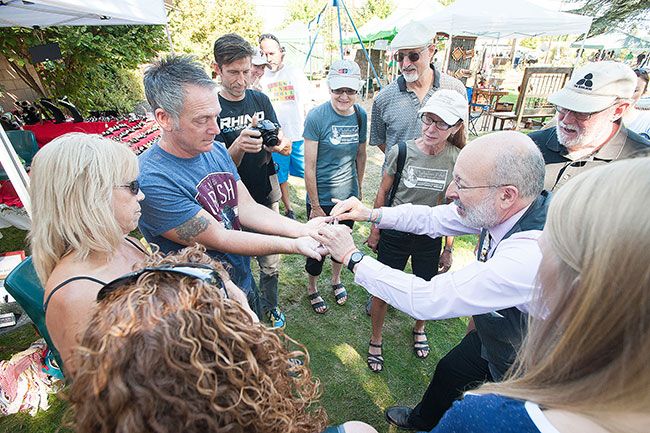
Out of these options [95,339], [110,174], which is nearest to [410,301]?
[95,339]

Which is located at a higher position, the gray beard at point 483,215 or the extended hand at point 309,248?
the gray beard at point 483,215

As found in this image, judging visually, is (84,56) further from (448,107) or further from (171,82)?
(448,107)

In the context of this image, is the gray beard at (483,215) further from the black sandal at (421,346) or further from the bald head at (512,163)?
the black sandal at (421,346)

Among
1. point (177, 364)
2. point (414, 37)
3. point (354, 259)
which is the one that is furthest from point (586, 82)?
point (177, 364)

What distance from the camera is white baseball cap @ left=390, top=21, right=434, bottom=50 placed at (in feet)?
11.3

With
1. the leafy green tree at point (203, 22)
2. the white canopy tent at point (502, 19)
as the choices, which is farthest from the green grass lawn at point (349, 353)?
the leafy green tree at point (203, 22)

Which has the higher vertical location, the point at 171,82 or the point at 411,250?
the point at 171,82

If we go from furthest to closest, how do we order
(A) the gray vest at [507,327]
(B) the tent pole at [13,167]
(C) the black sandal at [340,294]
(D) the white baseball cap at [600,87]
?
1. (C) the black sandal at [340,294]
2. (B) the tent pole at [13,167]
3. (D) the white baseball cap at [600,87]
4. (A) the gray vest at [507,327]

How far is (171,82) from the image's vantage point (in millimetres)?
1916

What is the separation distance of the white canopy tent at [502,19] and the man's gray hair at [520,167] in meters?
9.91

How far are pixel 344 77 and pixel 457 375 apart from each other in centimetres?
278

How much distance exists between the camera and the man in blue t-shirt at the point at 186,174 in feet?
6.28

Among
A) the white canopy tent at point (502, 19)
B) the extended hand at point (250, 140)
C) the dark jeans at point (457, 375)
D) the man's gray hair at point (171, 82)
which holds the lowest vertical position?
the dark jeans at point (457, 375)

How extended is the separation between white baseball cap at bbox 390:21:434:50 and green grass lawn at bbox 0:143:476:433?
2.84 m
